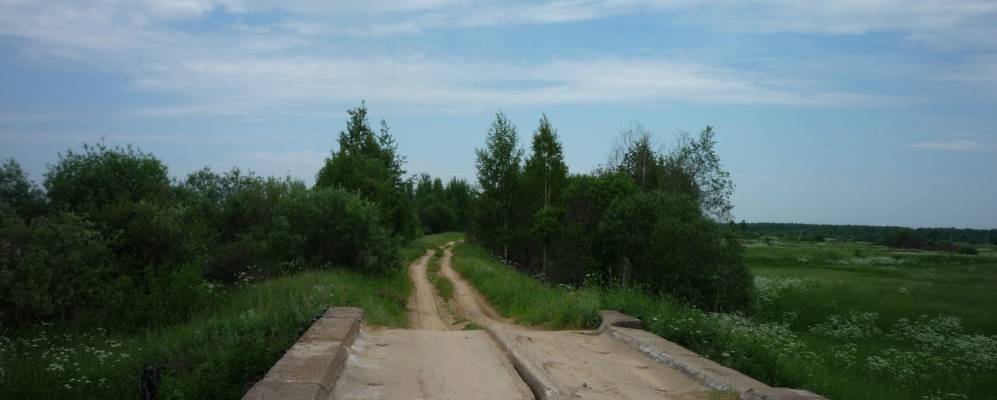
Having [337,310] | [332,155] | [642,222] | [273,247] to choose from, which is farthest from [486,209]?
[337,310]

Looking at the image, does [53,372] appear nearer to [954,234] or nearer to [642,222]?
[642,222]

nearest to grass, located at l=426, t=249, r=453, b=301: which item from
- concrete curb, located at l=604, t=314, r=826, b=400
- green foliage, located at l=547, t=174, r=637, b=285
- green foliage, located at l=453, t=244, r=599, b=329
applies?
green foliage, located at l=453, t=244, r=599, b=329

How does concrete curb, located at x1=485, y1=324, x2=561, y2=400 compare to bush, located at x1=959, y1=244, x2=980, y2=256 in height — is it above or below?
below

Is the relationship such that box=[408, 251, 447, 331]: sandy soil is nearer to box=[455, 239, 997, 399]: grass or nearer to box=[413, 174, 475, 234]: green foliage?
box=[455, 239, 997, 399]: grass

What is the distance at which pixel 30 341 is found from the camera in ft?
45.6

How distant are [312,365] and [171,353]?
4905mm

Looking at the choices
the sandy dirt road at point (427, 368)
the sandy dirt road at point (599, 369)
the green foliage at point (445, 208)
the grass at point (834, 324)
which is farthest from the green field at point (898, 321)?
the green foliage at point (445, 208)

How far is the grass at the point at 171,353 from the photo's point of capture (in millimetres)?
9539

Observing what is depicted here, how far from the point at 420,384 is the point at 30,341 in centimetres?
992

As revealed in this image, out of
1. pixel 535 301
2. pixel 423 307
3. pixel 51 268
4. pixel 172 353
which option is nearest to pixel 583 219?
pixel 423 307

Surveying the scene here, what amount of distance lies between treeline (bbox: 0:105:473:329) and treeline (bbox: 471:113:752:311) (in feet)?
26.3

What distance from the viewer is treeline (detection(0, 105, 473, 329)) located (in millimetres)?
15758

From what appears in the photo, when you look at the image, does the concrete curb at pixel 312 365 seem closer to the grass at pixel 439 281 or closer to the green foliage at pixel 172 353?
the green foliage at pixel 172 353

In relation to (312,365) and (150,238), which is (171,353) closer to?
(312,365)
